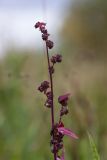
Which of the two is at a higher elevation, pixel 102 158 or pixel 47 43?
pixel 47 43

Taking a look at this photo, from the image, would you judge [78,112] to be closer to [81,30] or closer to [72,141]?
[72,141]

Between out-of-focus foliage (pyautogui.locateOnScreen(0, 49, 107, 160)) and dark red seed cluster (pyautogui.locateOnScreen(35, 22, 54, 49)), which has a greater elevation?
dark red seed cluster (pyautogui.locateOnScreen(35, 22, 54, 49))

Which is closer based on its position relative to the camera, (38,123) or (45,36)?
(45,36)

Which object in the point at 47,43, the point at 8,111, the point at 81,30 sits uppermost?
the point at 47,43

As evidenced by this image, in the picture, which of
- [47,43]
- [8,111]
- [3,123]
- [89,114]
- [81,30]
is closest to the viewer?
[47,43]

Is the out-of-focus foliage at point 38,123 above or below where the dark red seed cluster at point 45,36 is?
below

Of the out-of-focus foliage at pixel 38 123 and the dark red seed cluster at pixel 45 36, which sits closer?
the dark red seed cluster at pixel 45 36

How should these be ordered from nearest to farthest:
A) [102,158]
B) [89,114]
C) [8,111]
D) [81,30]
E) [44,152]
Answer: [102,158] < [44,152] < [89,114] < [8,111] < [81,30]

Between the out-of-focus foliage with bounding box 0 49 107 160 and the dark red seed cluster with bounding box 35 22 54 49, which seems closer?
the dark red seed cluster with bounding box 35 22 54 49

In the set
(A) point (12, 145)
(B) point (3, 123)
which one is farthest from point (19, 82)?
(A) point (12, 145)

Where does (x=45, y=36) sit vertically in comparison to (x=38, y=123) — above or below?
above

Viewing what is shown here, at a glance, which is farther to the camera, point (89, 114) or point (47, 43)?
point (89, 114)
